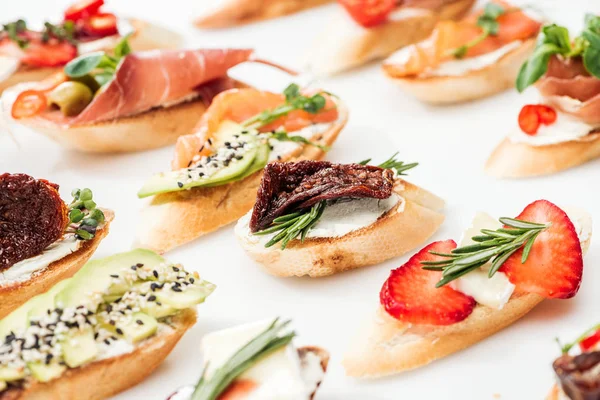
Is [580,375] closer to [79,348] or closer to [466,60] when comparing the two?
[79,348]

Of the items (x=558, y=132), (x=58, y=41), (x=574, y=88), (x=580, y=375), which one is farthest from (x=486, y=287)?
(x=58, y=41)

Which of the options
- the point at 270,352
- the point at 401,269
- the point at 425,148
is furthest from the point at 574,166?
the point at 270,352

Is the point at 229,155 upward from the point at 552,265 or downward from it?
upward

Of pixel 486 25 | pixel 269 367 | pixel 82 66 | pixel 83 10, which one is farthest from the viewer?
pixel 83 10

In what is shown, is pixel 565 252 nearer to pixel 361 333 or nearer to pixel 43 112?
pixel 361 333

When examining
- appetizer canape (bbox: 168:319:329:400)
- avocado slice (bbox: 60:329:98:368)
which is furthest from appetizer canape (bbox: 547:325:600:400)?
avocado slice (bbox: 60:329:98:368)

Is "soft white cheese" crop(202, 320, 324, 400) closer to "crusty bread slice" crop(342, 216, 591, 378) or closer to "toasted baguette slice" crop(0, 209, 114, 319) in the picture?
"crusty bread slice" crop(342, 216, 591, 378)
